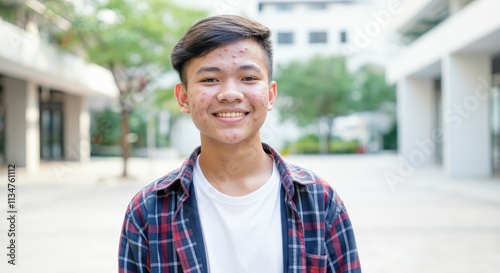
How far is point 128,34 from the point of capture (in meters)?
14.8

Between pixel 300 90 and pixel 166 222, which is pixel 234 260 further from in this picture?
pixel 300 90

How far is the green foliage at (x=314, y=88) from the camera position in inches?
1383

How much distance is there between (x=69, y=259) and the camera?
233 inches

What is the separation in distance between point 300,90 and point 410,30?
11.7 metres

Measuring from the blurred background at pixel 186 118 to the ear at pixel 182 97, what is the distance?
7.69ft

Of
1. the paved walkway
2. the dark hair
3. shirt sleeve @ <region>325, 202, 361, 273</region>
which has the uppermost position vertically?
the dark hair

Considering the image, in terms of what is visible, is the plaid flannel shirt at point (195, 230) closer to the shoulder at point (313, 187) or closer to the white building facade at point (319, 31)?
the shoulder at point (313, 187)

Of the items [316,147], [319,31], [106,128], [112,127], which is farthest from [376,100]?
[106,128]

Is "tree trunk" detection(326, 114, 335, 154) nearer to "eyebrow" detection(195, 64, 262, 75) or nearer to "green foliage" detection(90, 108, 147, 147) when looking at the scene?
"green foliage" detection(90, 108, 147, 147)

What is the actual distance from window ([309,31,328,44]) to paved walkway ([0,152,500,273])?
91.5ft

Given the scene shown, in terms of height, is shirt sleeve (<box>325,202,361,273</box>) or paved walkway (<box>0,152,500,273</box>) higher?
shirt sleeve (<box>325,202,361,273</box>)

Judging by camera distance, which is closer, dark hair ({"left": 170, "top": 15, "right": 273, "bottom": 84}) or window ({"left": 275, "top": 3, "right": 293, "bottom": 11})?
dark hair ({"left": 170, "top": 15, "right": 273, "bottom": 84})

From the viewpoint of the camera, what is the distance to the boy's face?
1.46 m

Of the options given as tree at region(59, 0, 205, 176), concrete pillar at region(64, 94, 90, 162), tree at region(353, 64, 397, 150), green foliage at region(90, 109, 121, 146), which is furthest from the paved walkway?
tree at region(353, 64, 397, 150)
